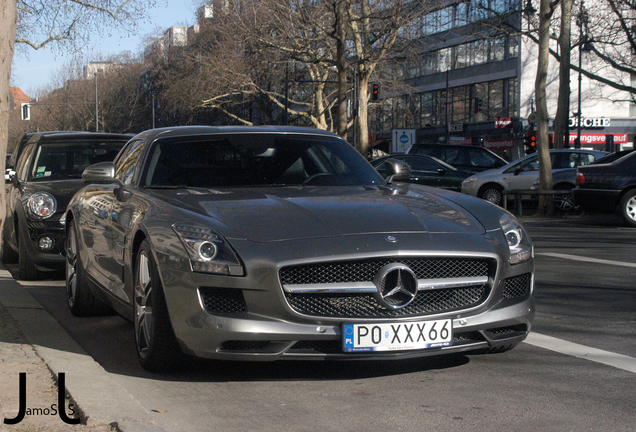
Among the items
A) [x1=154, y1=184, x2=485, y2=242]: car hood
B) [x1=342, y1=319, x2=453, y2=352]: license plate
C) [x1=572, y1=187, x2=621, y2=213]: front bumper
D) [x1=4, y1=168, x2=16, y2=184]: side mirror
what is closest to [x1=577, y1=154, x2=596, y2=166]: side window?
[x1=572, y1=187, x2=621, y2=213]: front bumper

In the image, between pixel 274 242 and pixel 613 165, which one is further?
pixel 613 165

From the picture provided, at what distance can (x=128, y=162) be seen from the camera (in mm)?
6555

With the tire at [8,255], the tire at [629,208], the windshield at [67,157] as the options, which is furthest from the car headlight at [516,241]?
the tire at [629,208]

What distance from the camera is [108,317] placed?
22.9 feet

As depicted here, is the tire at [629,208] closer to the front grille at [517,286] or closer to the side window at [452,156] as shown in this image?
the side window at [452,156]

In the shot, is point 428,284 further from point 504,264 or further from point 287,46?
point 287,46

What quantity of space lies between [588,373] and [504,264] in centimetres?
81

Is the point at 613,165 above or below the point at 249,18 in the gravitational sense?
below

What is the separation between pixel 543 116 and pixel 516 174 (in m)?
3.08

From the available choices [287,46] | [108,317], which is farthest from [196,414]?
[287,46]

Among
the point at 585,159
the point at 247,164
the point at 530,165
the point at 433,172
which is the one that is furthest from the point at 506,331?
the point at 433,172

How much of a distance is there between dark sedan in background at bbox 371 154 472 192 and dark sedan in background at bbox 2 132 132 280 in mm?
14401

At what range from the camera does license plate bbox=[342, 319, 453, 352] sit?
430 cm

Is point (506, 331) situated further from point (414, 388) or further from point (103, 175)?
point (103, 175)
